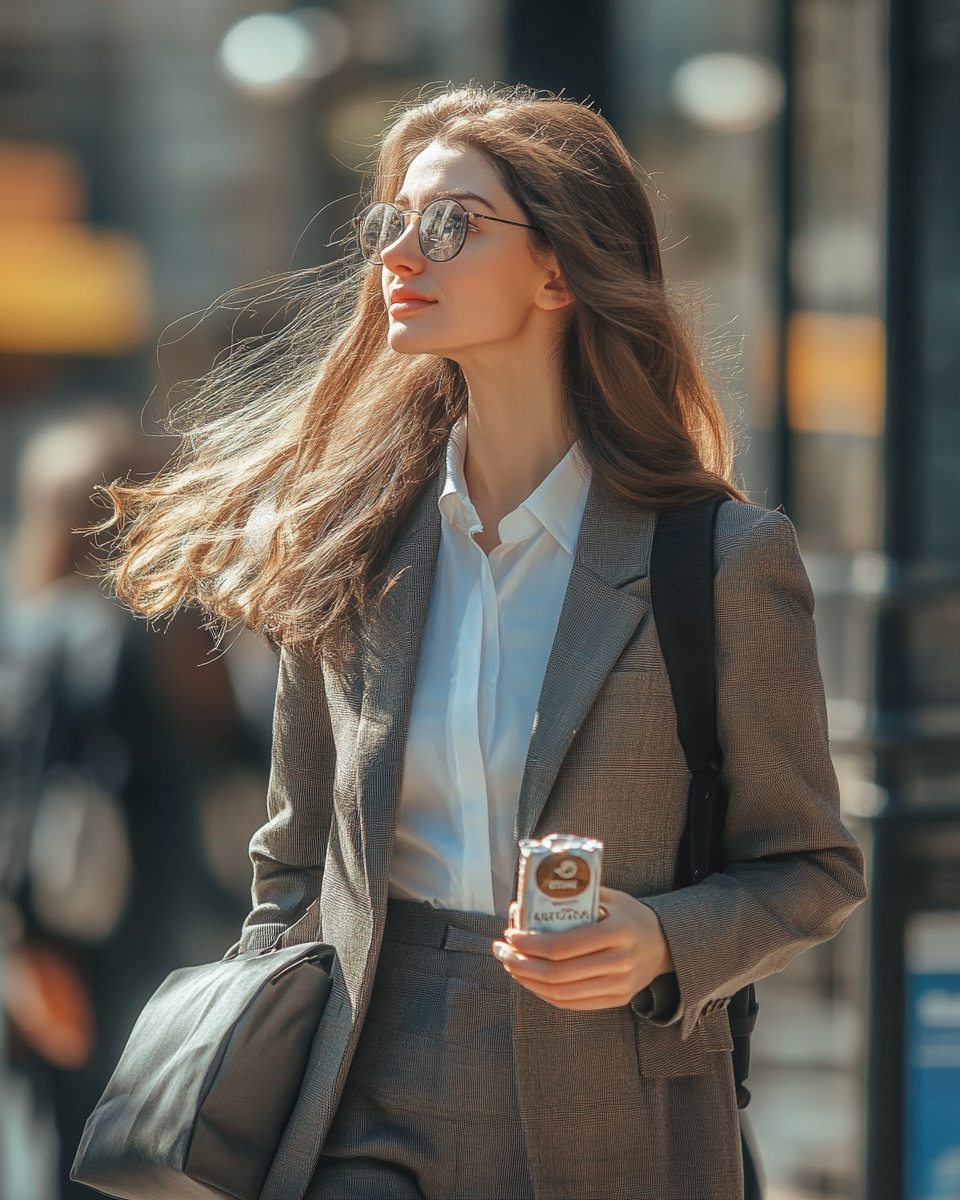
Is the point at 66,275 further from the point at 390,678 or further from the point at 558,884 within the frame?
the point at 558,884

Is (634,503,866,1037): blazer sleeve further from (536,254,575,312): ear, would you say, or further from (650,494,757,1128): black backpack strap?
(536,254,575,312): ear

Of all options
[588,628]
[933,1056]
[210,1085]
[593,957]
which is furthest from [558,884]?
[933,1056]

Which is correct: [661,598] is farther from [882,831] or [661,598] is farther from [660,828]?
[882,831]

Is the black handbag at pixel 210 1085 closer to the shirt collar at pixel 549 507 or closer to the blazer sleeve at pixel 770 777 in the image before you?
the blazer sleeve at pixel 770 777

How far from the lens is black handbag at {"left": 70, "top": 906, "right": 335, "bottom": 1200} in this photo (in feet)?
6.75

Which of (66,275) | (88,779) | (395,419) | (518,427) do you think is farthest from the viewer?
(66,275)

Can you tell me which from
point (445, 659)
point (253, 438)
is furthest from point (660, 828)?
point (253, 438)

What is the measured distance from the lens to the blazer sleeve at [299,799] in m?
2.44

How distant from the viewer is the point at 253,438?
108 inches

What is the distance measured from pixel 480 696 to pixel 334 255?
139 inches

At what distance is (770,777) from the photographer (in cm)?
212

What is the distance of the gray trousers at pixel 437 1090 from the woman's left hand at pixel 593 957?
0.75ft

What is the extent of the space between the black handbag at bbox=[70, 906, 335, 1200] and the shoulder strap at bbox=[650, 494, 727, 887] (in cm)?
54

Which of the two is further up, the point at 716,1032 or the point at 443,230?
the point at 443,230
